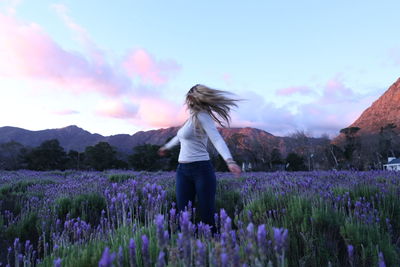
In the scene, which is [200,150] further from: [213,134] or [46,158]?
[46,158]

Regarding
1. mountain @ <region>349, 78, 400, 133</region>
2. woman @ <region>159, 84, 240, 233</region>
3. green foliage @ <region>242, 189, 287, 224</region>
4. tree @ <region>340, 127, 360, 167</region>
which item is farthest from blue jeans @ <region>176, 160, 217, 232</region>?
mountain @ <region>349, 78, 400, 133</region>

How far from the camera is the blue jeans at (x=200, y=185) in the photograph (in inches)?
128

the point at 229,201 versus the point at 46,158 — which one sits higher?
the point at 46,158

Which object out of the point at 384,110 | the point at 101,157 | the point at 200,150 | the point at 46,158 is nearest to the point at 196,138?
the point at 200,150

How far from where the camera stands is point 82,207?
443 cm

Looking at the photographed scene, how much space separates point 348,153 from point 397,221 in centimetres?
4572

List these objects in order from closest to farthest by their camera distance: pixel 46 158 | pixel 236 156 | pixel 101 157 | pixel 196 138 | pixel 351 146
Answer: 1. pixel 196 138
2. pixel 101 157
3. pixel 46 158
4. pixel 236 156
5. pixel 351 146

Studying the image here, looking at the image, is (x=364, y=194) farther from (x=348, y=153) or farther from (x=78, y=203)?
(x=348, y=153)

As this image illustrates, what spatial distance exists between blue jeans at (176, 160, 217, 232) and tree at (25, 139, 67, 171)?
104 ft

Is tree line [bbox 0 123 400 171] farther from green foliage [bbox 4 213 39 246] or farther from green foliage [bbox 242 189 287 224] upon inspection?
green foliage [bbox 4 213 39 246]

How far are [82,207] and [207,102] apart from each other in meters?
2.63

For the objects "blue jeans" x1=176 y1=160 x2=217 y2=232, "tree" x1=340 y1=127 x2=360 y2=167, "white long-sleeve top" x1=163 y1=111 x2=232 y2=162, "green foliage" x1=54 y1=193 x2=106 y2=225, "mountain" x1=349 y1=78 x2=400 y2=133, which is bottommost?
"green foliage" x1=54 y1=193 x2=106 y2=225

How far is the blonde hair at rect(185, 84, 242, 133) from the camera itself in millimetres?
3377

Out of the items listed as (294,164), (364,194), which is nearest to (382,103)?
(294,164)
